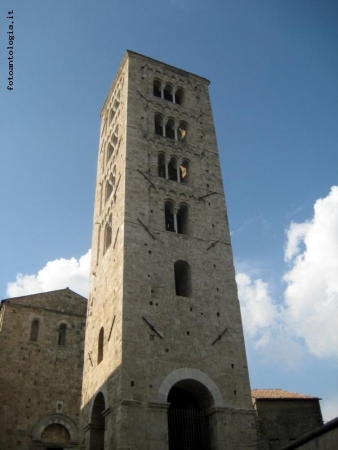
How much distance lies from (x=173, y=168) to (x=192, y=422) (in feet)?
35.6

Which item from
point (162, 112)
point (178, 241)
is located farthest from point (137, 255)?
point (162, 112)

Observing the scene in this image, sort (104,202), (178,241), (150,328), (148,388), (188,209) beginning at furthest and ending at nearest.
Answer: (104,202)
(188,209)
(178,241)
(150,328)
(148,388)

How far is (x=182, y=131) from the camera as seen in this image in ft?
74.4

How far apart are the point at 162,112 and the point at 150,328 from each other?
11.2 meters

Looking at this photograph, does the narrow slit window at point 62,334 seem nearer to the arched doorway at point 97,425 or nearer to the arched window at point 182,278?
the arched doorway at point 97,425

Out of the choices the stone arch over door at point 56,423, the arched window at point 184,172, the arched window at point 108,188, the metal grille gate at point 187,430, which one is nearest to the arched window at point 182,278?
the metal grille gate at point 187,430

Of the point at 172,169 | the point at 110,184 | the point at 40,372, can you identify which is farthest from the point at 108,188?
the point at 40,372

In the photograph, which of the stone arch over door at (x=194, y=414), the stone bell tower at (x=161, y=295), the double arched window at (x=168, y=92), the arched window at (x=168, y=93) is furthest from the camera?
the arched window at (x=168, y=93)

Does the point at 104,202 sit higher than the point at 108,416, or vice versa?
the point at 104,202

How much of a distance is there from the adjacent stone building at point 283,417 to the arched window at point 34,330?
36.3 ft

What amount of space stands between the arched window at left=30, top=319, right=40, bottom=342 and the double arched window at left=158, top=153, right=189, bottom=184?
404 inches

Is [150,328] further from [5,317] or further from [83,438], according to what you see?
[5,317]

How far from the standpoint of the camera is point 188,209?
1902cm

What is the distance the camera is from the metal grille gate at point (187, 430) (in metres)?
14.2
